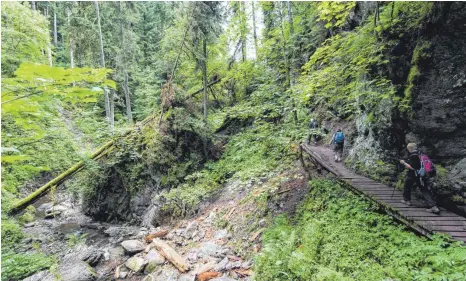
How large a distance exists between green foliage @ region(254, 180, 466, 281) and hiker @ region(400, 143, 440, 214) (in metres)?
1.00

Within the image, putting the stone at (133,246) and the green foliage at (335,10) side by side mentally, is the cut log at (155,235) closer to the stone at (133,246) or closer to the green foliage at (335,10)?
the stone at (133,246)

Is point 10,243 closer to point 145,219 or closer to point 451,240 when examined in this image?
point 145,219

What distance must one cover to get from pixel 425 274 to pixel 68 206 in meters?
19.6

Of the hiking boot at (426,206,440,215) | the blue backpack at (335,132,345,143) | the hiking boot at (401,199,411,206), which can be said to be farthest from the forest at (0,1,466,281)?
the blue backpack at (335,132,345,143)

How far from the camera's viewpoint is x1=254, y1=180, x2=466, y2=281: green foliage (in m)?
4.48

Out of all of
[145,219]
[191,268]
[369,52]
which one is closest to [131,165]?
[145,219]

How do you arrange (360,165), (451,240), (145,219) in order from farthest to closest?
(145,219) → (360,165) → (451,240)

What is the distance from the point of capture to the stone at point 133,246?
9969mm

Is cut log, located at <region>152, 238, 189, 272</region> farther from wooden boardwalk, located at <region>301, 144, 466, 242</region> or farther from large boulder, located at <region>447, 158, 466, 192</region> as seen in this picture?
large boulder, located at <region>447, 158, 466, 192</region>

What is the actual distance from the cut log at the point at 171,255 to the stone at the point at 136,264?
2.18ft

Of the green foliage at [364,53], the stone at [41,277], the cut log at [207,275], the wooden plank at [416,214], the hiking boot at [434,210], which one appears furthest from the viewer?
the stone at [41,277]

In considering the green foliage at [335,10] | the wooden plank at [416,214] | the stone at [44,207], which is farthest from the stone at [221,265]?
the stone at [44,207]

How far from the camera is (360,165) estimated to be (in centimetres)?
1025

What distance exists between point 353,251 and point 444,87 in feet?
17.0
